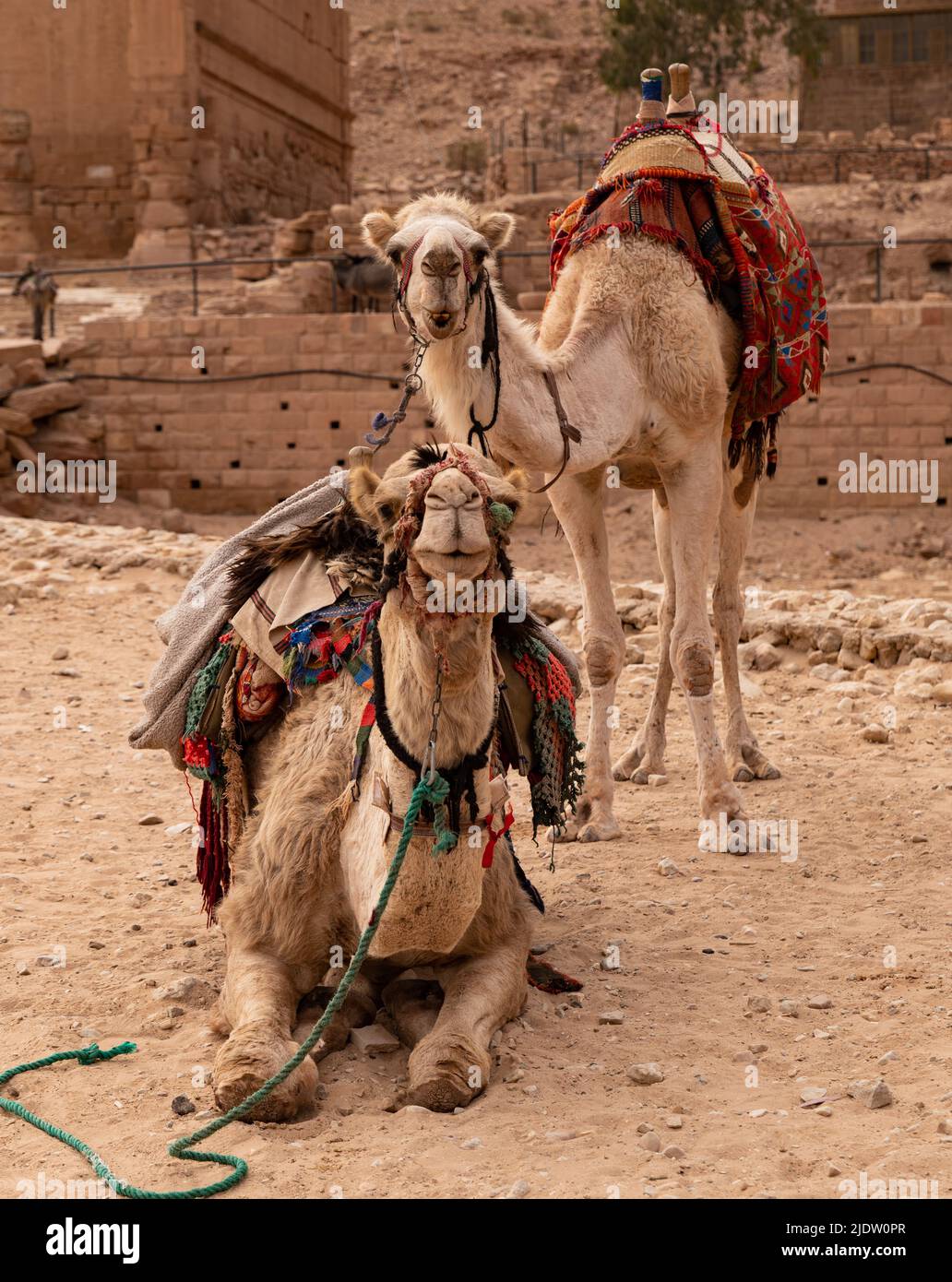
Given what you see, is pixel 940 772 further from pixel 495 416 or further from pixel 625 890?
pixel 495 416

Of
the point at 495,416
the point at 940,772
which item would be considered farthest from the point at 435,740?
the point at 940,772

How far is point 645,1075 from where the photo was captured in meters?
4.02

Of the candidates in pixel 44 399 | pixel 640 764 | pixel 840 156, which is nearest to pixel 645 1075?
pixel 640 764

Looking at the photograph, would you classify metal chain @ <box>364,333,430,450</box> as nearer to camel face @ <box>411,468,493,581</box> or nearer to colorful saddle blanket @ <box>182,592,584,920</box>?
colorful saddle blanket @ <box>182,592,584,920</box>

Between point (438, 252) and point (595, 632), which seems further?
point (595, 632)

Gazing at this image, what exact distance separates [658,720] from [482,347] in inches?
97.6

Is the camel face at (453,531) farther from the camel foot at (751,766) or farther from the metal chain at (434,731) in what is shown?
the camel foot at (751,766)

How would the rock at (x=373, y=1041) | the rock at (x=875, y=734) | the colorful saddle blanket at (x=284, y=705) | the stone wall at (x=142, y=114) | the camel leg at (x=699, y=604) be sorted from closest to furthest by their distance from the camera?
1. the rock at (x=373, y=1041)
2. the colorful saddle blanket at (x=284, y=705)
3. the camel leg at (x=699, y=604)
4. the rock at (x=875, y=734)
5. the stone wall at (x=142, y=114)

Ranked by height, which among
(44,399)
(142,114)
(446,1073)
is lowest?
(446,1073)

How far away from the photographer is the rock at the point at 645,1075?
4.02m

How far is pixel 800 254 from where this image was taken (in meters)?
7.26

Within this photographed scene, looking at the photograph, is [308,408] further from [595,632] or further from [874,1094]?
[874,1094]

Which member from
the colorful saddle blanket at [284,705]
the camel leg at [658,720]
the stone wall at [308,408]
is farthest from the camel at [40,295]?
the colorful saddle blanket at [284,705]

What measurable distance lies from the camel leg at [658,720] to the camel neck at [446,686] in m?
3.83
